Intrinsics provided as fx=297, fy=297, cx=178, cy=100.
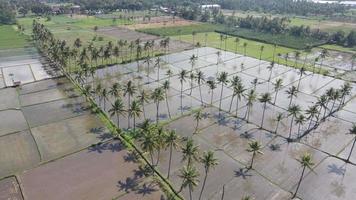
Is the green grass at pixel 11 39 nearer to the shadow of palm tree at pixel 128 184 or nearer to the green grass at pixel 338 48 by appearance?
the shadow of palm tree at pixel 128 184

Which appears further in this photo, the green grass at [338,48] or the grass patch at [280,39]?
the grass patch at [280,39]

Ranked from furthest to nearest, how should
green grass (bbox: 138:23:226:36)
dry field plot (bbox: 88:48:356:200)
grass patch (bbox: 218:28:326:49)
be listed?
green grass (bbox: 138:23:226:36), grass patch (bbox: 218:28:326:49), dry field plot (bbox: 88:48:356:200)

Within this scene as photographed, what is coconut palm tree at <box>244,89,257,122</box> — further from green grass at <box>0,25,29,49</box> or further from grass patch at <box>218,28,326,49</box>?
green grass at <box>0,25,29,49</box>

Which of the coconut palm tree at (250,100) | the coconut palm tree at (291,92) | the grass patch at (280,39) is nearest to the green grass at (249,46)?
the grass patch at (280,39)

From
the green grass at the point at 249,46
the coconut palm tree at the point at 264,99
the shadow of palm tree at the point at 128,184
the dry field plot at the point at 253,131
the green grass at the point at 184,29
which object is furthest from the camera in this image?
the green grass at the point at 184,29

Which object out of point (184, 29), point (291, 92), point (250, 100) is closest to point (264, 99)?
point (250, 100)

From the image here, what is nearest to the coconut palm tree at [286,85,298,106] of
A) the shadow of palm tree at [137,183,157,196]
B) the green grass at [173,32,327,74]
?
the green grass at [173,32,327,74]

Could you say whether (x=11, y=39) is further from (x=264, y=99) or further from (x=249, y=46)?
(x=264, y=99)

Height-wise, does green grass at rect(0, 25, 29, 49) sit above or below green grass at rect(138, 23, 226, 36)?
below
